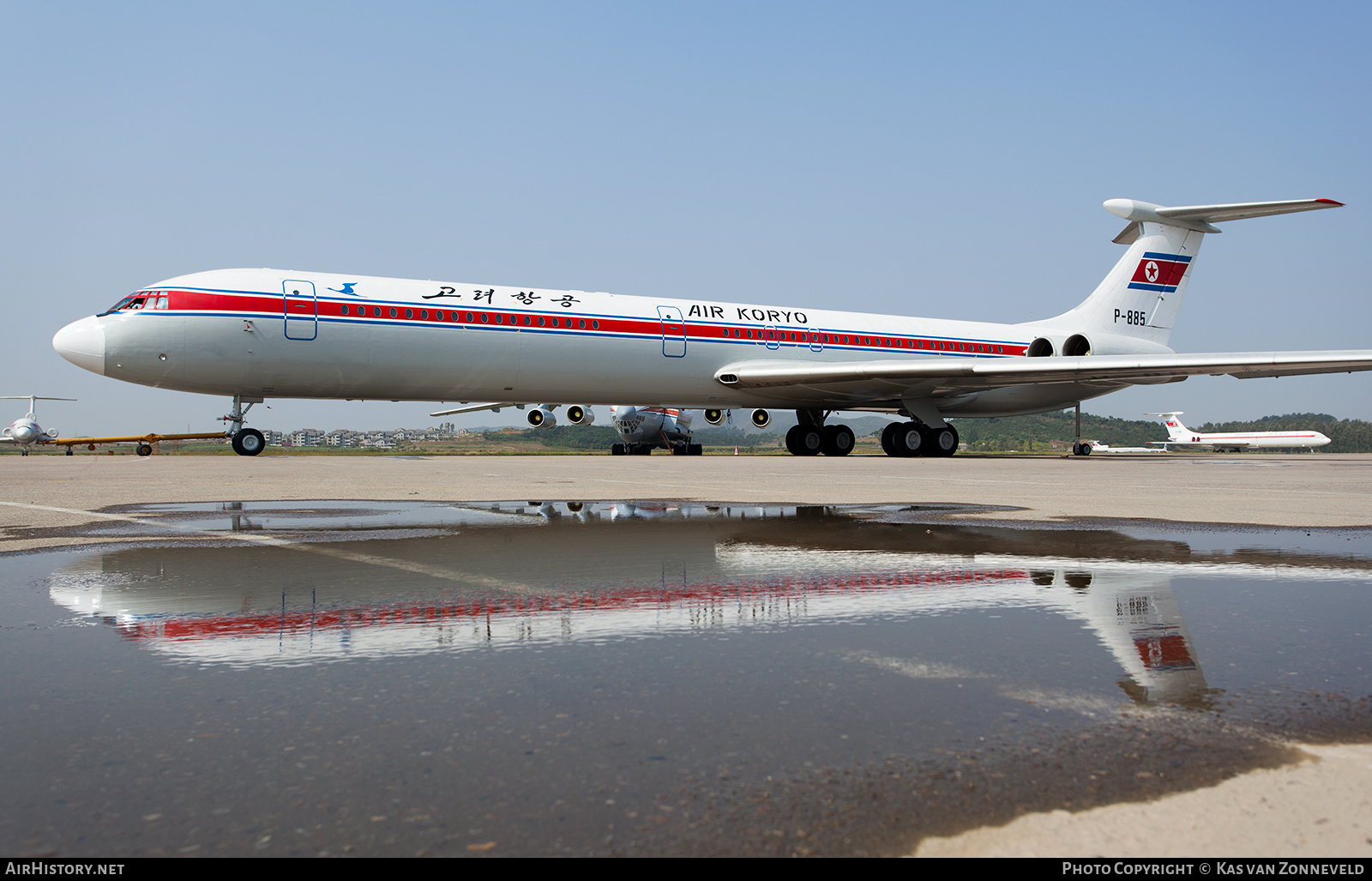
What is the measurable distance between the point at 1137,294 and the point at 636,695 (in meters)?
29.6

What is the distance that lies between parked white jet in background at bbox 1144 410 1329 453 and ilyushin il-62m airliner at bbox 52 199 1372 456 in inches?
1600

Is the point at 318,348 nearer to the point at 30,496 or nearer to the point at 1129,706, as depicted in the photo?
the point at 30,496

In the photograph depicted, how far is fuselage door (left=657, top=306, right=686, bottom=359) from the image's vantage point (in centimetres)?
2139

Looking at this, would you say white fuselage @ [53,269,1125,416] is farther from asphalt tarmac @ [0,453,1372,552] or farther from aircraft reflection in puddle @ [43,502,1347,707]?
aircraft reflection in puddle @ [43,502,1347,707]

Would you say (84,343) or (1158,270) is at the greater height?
(1158,270)

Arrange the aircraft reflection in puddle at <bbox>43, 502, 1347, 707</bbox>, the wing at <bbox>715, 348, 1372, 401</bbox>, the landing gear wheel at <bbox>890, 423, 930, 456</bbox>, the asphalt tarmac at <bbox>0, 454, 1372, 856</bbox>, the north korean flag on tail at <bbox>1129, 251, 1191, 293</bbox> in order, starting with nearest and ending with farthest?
the asphalt tarmac at <bbox>0, 454, 1372, 856</bbox>, the aircraft reflection in puddle at <bbox>43, 502, 1347, 707</bbox>, the wing at <bbox>715, 348, 1372, 401</bbox>, the landing gear wheel at <bbox>890, 423, 930, 456</bbox>, the north korean flag on tail at <bbox>1129, 251, 1191, 293</bbox>

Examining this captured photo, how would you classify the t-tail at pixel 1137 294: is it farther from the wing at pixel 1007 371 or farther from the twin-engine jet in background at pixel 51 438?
the twin-engine jet in background at pixel 51 438

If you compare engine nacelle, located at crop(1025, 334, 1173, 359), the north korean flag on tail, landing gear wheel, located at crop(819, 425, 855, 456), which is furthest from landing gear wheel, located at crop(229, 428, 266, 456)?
the north korean flag on tail

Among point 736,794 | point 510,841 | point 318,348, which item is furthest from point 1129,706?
point 318,348

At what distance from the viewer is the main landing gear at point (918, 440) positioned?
24141 millimetres

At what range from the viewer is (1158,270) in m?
27.4

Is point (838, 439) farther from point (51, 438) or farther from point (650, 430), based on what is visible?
point (51, 438)

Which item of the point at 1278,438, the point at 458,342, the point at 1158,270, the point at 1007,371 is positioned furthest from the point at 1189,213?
the point at 1278,438

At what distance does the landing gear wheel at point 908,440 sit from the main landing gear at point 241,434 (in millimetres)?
16019
